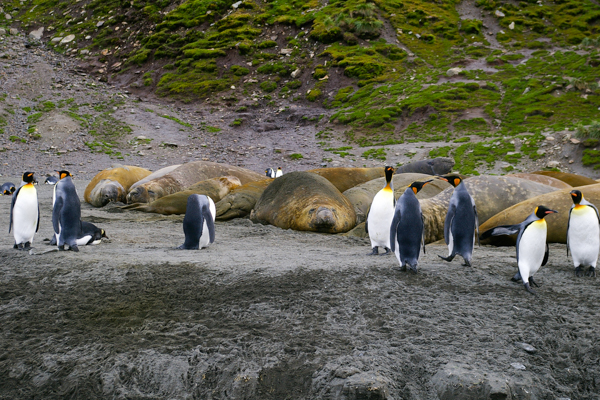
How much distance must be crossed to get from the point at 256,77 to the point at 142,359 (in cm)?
3457

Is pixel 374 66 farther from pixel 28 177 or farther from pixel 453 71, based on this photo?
pixel 28 177

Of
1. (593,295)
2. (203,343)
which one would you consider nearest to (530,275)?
(593,295)

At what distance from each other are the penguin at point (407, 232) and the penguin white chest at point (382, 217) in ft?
2.46

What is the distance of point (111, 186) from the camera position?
11078 millimetres

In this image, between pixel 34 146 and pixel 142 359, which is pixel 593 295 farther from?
pixel 34 146

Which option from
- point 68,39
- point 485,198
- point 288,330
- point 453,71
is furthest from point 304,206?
point 68,39

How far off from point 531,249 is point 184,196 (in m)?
7.15

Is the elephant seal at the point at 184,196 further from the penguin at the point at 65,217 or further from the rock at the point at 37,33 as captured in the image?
the rock at the point at 37,33

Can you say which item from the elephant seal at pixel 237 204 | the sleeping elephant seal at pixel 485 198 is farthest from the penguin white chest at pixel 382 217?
the elephant seal at pixel 237 204

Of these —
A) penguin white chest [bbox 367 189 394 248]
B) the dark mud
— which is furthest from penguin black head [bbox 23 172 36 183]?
penguin white chest [bbox 367 189 394 248]

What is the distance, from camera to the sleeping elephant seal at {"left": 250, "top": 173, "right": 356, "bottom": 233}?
7.40 metres

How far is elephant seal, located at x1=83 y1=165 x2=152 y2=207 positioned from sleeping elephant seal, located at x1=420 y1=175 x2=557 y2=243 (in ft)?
24.5

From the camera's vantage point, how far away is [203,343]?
9.58ft

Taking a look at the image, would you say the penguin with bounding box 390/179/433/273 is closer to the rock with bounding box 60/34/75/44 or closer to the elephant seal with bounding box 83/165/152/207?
the elephant seal with bounding box 83/165/152/207
